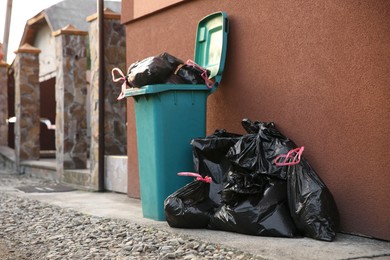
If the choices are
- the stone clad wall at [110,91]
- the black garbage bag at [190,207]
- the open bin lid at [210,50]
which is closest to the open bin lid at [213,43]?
the open bin lid at [210,50]

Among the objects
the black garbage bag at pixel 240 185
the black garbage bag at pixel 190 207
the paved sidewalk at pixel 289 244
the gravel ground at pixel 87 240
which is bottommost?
the gravel ground at pixel 87 240

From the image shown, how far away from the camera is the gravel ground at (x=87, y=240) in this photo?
4.09 meters

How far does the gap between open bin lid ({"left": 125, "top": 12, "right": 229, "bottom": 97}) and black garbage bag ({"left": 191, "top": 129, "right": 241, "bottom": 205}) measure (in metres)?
0.51

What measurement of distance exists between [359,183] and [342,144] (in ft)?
0.97

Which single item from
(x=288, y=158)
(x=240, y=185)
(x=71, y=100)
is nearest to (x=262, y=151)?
(x=288, y=158)

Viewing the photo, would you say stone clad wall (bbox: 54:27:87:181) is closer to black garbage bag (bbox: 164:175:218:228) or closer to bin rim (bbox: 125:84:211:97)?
bin rim (bbox: 125:84:211:97)

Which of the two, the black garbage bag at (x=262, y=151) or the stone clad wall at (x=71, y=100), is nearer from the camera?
the black garbage bag at (x=262, y=151)

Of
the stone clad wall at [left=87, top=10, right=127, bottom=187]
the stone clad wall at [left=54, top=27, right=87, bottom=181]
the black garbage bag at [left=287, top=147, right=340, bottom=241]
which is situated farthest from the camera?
the stone clad wall at [left=54, top=27, right=87, bottom=181]

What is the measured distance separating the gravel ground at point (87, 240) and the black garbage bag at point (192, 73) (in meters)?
1.25

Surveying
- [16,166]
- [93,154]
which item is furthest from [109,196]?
[16,166]

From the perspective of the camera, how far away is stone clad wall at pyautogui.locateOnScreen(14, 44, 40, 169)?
12555mm

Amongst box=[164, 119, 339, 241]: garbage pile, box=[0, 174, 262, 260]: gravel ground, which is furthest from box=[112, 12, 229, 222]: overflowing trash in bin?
box=[0, 174, 262, 260]: gravel ground

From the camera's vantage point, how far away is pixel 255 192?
4.46 m

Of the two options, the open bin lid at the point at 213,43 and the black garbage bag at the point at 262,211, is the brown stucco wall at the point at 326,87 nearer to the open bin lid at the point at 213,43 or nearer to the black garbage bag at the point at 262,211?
the open bin lid at the point at 213,43
